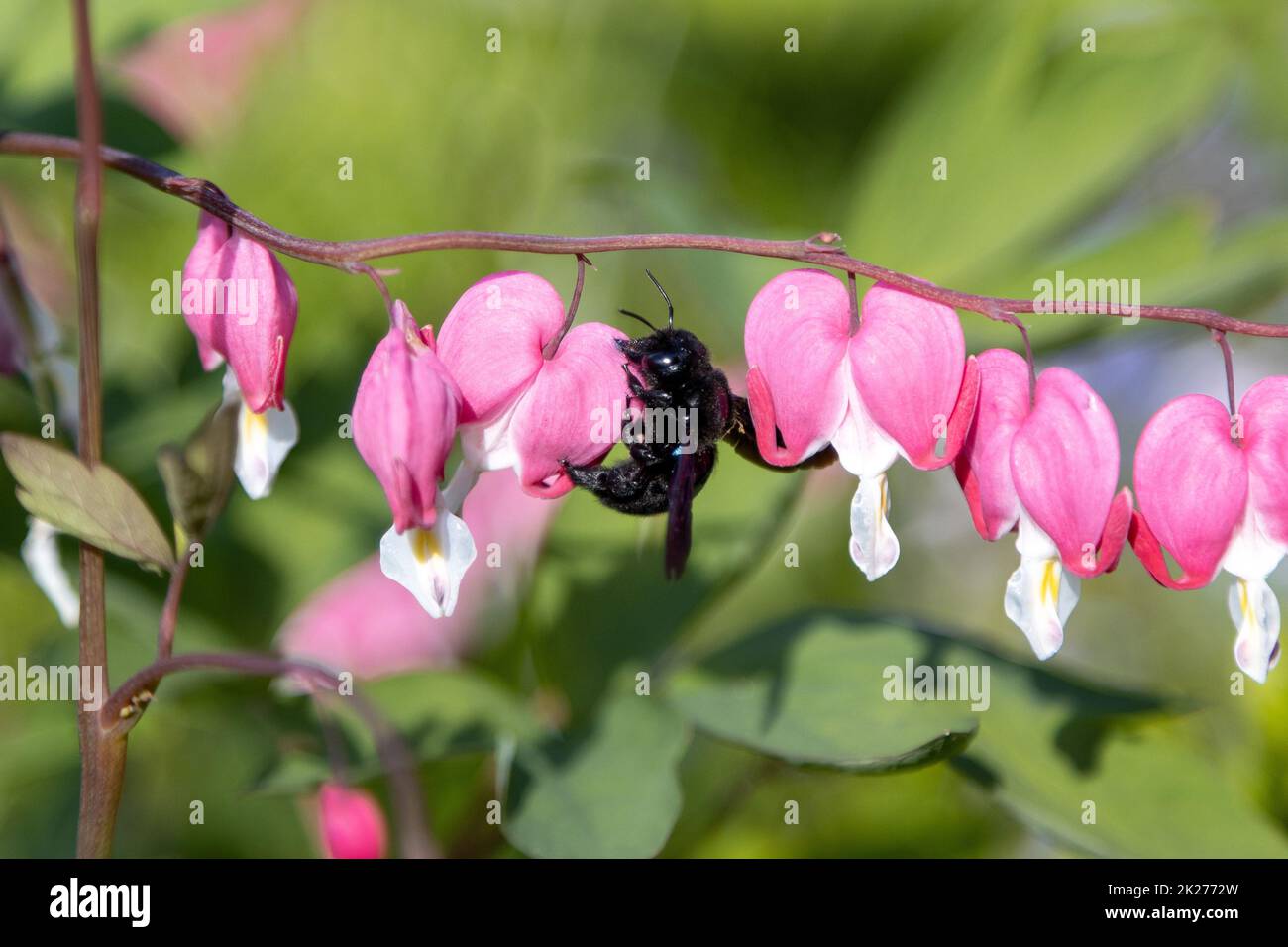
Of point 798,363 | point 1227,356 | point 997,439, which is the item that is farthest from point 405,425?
point 1227,356

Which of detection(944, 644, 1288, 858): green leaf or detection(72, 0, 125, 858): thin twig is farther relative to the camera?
detection(944, 644, 1288, 858): green leaf

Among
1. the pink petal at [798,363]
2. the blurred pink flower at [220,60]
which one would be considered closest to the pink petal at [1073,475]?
the pink petal at [798,363]

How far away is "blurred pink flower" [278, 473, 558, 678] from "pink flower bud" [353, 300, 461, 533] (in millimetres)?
553

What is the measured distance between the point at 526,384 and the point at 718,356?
0.63m

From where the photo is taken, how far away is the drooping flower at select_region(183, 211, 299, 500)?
637 millimetres

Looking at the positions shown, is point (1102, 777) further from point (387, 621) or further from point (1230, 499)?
point (387, 621)

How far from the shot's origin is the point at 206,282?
64 cm

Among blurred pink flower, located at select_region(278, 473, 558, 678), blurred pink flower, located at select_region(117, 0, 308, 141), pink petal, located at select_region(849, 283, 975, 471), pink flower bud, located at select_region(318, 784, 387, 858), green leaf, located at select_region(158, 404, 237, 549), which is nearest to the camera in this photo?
green leaf, located at select_region(158, 404, 237, 549)

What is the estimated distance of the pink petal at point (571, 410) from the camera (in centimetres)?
67

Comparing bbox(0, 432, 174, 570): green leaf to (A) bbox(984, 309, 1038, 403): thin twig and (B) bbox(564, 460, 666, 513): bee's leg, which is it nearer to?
(B) bbox(564, 460, 666, 513): bee's leg

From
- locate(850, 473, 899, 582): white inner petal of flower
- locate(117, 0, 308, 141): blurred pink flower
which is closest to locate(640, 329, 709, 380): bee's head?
locate(850, 473, 899, 582): white inner petal of flower
